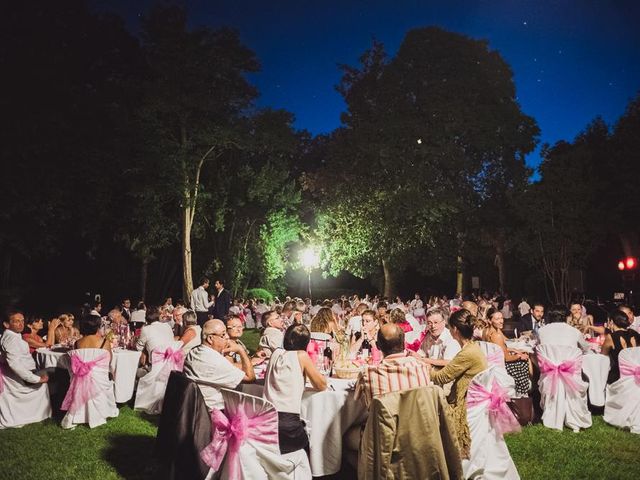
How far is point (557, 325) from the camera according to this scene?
22.2ft

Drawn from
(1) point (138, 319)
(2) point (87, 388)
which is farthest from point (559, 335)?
(1) point (138, 319)

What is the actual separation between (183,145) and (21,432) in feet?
53.2

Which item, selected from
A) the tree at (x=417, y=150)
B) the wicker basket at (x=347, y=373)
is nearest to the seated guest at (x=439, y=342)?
the wicker basket at (x=347, y=373)

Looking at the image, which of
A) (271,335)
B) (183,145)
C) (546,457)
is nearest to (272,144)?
(183,145)

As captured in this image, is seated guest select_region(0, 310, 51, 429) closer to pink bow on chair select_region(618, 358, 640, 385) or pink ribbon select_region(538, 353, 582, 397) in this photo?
pink ribbon select_region(538, 353, 582, 397)

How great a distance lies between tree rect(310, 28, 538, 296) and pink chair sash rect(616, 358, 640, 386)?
574 inches

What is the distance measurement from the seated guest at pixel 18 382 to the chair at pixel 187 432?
3.45 m

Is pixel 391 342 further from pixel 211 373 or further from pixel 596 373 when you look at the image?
pixel 596 373

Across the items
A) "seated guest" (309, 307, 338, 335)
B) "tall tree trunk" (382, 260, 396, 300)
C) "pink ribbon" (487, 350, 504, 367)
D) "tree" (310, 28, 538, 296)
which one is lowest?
"pink ribbon" (487, 350, 504, 367)

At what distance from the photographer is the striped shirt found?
141 inches

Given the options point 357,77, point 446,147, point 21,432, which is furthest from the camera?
point 357,77

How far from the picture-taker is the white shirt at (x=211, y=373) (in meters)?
4.39

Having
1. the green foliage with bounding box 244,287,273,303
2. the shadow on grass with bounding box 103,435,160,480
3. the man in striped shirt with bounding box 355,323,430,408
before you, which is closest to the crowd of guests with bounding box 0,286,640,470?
the man in striped shirt with bounding box 355,323,430,408

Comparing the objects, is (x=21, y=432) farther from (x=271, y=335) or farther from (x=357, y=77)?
(x=357, y=77)
